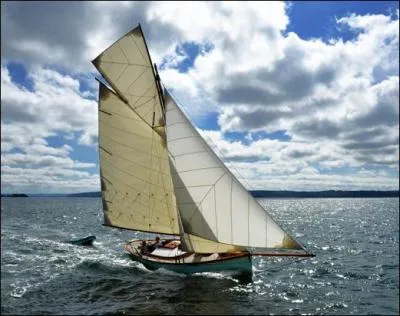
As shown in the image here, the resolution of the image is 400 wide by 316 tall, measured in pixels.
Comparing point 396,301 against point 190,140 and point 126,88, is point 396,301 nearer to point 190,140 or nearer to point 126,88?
point 190,140

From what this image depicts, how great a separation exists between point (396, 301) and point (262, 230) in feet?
30.3

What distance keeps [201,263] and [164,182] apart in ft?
26.0

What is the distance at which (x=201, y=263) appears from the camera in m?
32.8

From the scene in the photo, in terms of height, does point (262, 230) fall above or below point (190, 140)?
below

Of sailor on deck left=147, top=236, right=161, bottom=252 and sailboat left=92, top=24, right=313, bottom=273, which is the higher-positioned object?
sailboat left=92, top=24, right=313, bottom=273

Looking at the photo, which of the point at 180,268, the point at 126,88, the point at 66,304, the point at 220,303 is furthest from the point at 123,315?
the point at 126,88

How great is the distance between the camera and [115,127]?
38.1 metres

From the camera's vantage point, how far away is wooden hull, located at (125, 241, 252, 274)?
105 ft

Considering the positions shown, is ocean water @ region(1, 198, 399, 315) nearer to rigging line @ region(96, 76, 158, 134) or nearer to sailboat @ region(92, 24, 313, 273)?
sailboat @ region(92, 24, 313, 273)

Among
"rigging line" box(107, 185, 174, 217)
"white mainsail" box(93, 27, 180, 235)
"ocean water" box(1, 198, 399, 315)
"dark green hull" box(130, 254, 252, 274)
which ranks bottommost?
"ocean water" box(1, 198, 399, 315)

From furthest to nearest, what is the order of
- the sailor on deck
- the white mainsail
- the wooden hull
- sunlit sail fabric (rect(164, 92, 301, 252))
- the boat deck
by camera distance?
the sailor on deck → the white mainsail → the boat deck → the wooden hull → sunlit sail fabric (rect(164, 92, 301, 252))

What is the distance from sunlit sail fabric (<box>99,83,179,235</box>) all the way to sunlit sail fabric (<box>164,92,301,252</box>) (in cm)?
704

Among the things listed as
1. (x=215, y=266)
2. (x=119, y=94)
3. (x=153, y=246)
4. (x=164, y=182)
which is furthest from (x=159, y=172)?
(x=215, y=266)

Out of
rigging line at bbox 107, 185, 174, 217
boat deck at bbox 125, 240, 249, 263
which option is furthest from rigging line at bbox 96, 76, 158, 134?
boat deck at bbox 125, 240, 249, 263
